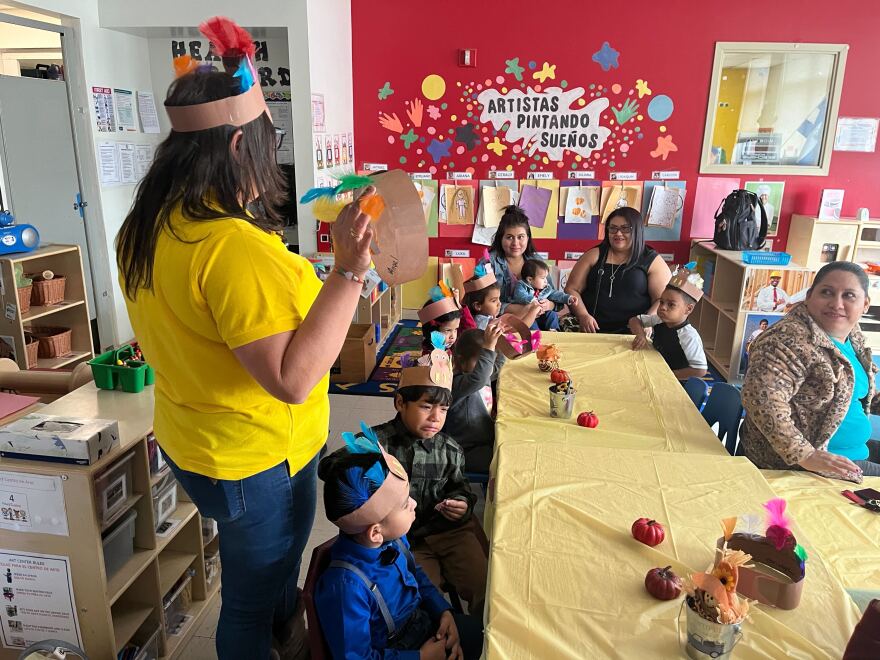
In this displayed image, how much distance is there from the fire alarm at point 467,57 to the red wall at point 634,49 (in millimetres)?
47

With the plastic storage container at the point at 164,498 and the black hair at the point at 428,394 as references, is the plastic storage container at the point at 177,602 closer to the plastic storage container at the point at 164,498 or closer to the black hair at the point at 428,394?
the plastic storage container at the point at 164,498

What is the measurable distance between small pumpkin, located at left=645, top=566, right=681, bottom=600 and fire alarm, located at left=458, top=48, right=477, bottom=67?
4.69 meters

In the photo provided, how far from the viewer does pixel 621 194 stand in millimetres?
5301

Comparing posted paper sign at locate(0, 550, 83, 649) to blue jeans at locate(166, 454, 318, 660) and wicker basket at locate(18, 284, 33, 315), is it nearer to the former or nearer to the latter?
blue jeans at locate(166, 454, 318, 660)

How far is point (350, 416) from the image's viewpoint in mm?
3830

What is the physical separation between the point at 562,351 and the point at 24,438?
2.09 meters

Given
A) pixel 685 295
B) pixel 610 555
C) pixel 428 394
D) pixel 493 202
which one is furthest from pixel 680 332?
pixel 493 202

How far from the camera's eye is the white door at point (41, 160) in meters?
4.33

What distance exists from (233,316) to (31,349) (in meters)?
3.07

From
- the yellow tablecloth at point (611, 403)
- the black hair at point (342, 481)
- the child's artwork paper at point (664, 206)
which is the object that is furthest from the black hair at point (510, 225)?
the black hair at point (342, 481)

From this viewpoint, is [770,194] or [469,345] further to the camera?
[770,194]

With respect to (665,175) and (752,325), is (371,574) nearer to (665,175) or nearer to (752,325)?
(752,325)

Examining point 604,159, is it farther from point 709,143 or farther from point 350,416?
point 350,416

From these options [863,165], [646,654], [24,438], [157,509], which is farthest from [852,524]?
[863,165]
